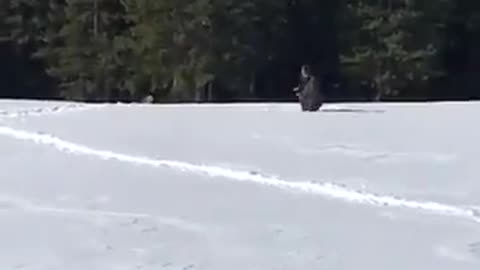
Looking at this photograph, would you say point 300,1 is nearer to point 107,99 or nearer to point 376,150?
point 107,99

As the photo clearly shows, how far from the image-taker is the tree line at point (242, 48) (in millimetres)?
36656

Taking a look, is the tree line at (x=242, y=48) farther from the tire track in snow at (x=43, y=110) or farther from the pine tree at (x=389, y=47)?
the tire track in snow at (x=43, y=110)

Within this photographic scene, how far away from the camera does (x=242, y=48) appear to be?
1436 inches

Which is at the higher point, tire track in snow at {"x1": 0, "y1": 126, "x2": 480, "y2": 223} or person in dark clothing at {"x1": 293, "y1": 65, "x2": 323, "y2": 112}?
person in dark clothing at {"x1": 293, "y1": 65, "x2": 323, "y2": 112}

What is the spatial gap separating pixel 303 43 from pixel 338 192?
29769 millimetres

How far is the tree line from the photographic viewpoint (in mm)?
36656

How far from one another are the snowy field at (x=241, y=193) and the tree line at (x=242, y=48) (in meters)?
20.7

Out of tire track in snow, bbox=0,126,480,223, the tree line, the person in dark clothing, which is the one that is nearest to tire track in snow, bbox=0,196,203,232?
tire track in snow, bbox=0,126,480,223

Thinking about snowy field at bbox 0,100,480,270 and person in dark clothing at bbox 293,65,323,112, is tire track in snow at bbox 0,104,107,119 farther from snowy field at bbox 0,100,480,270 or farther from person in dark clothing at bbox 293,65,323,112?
person in dark clothing at bbox 293,65,323,112

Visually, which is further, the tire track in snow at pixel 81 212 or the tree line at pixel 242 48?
the tree line at pixel 242 48

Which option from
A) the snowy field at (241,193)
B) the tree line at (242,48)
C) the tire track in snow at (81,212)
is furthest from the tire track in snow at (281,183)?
the tree line at (242,48)

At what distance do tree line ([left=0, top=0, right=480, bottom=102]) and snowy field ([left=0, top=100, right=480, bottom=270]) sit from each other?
20.7m

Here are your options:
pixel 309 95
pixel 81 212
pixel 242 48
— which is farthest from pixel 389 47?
pixel 81 212

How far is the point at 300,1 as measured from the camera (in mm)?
39281
